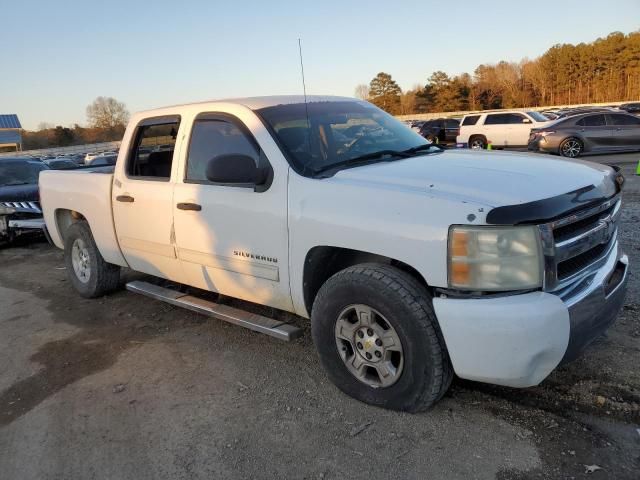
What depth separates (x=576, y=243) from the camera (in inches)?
111

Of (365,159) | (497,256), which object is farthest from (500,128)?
(497,256)

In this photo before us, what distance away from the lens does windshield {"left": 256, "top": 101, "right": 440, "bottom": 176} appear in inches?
143

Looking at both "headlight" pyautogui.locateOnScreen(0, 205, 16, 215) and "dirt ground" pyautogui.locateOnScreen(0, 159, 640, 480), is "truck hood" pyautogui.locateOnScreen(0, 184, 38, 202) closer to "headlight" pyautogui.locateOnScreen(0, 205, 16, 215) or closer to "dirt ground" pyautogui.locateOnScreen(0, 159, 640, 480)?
"headlight" pyautogui.locateOnScreen(0, 205, 16, 215)

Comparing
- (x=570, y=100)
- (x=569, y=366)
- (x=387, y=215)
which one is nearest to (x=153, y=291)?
(x=387, y=215)

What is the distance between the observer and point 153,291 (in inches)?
189

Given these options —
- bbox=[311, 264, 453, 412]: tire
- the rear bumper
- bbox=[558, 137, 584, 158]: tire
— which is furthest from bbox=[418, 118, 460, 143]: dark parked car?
bbox=[311, 264, 453, 412]: tire

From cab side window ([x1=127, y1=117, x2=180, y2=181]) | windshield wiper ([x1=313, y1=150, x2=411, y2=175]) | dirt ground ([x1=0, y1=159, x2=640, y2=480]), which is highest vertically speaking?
cab side window ([x1=127, y1=117, x2=180, y2=181])

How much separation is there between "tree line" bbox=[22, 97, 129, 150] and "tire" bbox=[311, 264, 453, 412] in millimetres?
79600

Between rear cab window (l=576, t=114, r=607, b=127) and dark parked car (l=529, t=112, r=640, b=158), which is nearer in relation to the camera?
dark parked car (l=529, t=112, r=640, b=158)

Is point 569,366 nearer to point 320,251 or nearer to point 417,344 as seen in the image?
point 417,344

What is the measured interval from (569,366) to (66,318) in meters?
4.51

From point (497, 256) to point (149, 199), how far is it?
2976 mm

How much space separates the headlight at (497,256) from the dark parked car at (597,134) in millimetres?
15223

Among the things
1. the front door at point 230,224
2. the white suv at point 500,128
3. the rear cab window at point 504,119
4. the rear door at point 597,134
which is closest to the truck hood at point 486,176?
the front door at point 230,224
